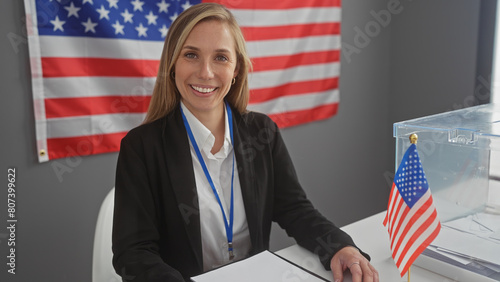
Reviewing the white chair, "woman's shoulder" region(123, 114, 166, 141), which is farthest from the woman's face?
the white chair

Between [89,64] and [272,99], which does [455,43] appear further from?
[89,64]

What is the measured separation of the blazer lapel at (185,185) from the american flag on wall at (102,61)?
74 centimetres

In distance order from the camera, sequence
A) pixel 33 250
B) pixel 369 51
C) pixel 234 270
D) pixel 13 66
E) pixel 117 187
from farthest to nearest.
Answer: pixel 369 51, pixel 33 250, pixel 13 66, pixel 117 187, pixel 234 270

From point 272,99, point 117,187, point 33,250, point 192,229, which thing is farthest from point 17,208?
point 272,99

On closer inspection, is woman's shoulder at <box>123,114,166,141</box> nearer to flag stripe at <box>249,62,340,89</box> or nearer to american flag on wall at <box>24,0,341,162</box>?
american flag on wall at <box>24,0,341,162</box>

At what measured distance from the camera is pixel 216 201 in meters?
1.45

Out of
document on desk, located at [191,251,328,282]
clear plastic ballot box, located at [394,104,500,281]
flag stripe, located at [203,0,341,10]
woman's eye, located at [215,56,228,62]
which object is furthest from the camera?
flag stripe, located at [203,0,341,10]

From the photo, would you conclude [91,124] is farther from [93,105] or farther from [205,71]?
[205,71]

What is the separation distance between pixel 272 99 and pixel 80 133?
1.11 meters

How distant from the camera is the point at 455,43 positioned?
2.89m

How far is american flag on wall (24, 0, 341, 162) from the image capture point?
1868mm

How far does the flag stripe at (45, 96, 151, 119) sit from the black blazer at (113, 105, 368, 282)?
0.65m

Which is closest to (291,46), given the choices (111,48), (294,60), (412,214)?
(294,60)

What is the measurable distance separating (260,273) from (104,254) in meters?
0.58
